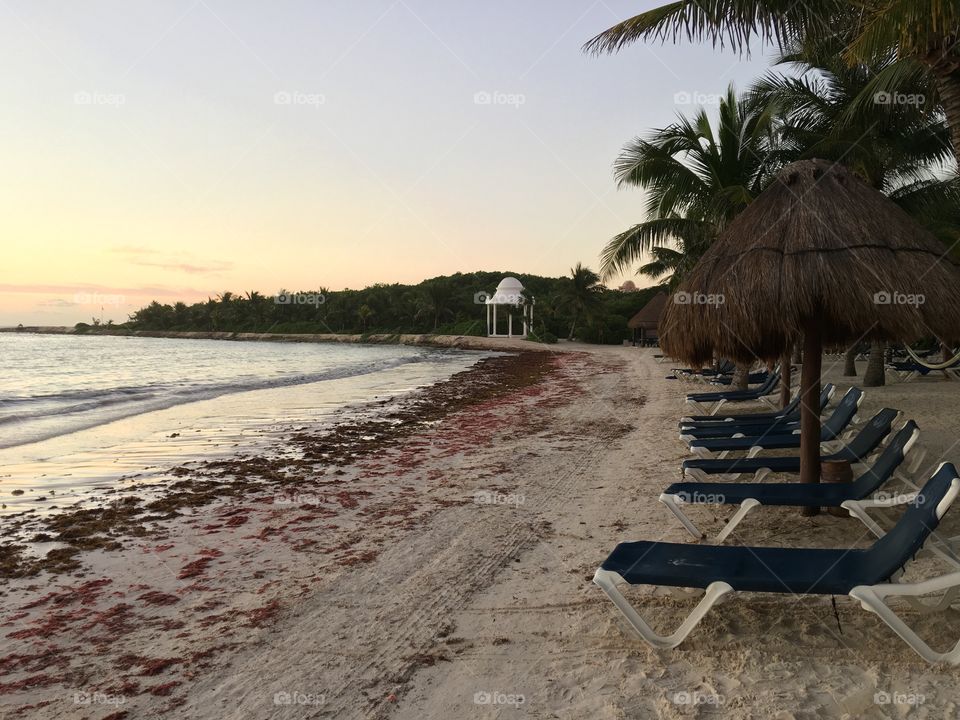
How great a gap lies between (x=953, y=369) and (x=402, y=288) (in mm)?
76158

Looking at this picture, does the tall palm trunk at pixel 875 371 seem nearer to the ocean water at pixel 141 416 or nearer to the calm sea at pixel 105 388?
the ocean water at pixel 141 416

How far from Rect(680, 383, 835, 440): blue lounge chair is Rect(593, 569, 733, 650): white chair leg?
455cm

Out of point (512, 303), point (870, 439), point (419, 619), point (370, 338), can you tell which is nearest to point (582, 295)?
point (512, 303)

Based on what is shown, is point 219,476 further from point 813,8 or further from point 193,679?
point 813,8

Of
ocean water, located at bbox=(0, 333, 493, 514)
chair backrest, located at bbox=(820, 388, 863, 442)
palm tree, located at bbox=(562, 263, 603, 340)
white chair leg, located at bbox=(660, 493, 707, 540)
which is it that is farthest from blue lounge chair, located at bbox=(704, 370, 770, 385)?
palm tree, located at bbox=(562, 263, 603, 340)

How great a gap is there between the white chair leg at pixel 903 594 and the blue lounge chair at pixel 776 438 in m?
3.52

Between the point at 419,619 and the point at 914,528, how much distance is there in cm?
281

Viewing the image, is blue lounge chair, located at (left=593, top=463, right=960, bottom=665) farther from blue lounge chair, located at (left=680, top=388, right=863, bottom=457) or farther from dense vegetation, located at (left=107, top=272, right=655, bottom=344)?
dense vegetation, located at (left=107, top=272, right=655, bottom=344)

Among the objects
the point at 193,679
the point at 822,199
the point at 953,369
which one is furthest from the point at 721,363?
the point at 193,679

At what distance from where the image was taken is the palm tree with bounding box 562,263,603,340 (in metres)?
52.0

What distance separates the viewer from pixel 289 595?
14.6 feet

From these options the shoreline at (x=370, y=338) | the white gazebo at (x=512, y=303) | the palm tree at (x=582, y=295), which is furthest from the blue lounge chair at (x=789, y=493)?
the white gazebo at (x=512, y=303)

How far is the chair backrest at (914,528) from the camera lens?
10.7 ft

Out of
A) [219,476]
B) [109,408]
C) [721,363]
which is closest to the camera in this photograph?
[219,476]
